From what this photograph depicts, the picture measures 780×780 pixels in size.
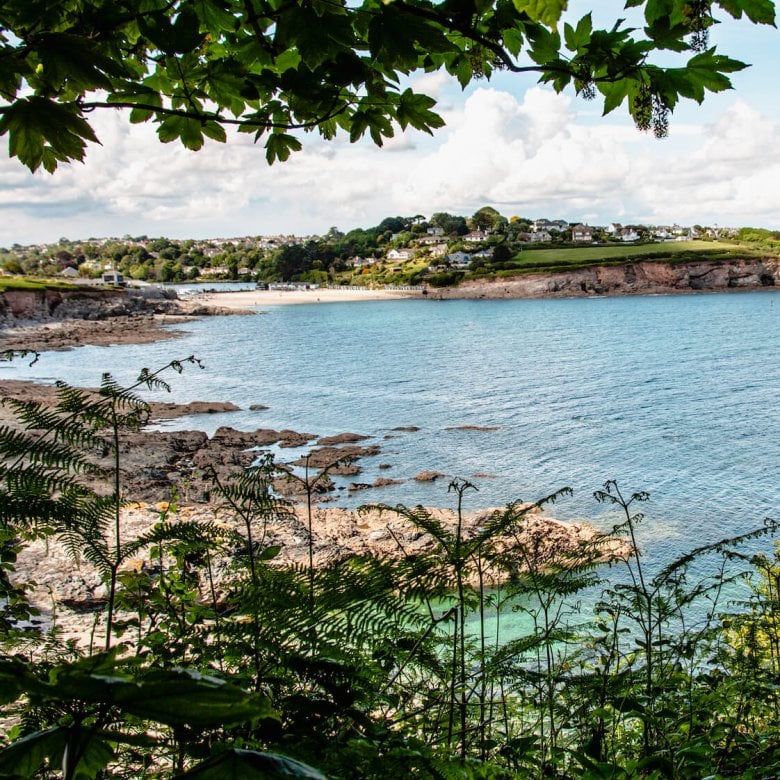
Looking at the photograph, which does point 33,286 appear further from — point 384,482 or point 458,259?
point 458,259

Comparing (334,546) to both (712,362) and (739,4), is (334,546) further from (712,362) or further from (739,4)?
(712,362)

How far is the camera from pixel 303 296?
6875 inches

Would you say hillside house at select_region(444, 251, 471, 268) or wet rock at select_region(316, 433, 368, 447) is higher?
hillside house at select_region(444, 251, 471, 268)

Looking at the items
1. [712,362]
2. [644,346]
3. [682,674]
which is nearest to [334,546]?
[682,674]

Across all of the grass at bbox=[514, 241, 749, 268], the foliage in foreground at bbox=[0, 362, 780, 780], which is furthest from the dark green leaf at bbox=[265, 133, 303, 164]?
the grass at bbox=[514, 241, 749, 268]

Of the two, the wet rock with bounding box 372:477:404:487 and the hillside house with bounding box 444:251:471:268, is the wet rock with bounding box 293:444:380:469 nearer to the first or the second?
the wet rock with bounding box 372:477:404:487

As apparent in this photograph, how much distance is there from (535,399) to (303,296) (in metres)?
136

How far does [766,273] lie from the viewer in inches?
5527

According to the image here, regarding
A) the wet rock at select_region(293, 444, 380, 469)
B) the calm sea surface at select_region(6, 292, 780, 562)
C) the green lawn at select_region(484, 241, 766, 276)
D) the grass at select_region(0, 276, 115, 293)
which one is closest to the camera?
the calm sea surface at select_region(6, 292, 780, 562)

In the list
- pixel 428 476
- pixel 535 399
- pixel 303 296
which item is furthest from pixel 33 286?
pixel 303 296

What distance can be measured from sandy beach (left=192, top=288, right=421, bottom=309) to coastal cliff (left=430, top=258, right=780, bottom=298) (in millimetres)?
28139

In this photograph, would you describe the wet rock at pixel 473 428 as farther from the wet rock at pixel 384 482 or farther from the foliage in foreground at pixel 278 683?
the foliage in foreground at pixel 278 683

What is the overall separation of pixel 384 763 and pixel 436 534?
3.95 feet

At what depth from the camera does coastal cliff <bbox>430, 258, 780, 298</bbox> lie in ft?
466
